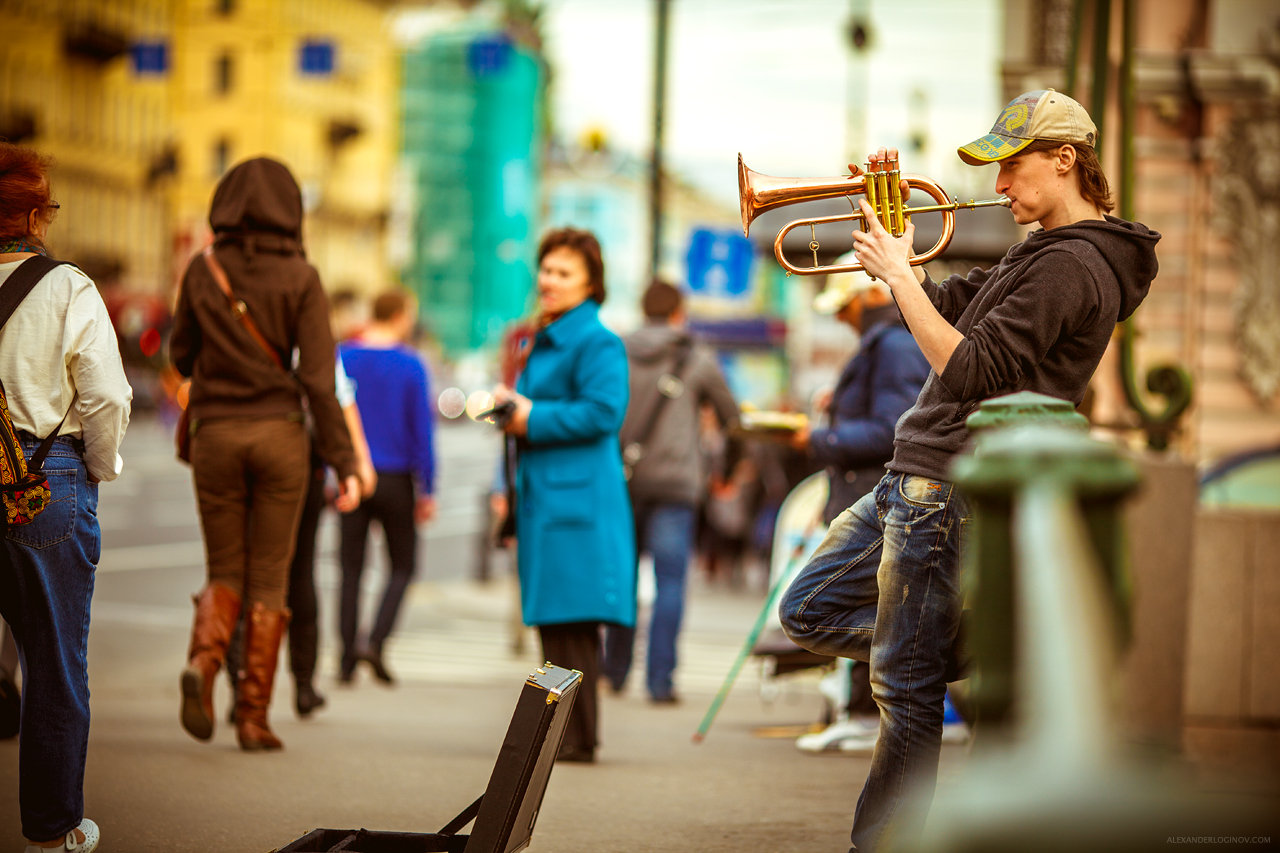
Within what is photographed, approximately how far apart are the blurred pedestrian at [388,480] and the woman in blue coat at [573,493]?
2585mm

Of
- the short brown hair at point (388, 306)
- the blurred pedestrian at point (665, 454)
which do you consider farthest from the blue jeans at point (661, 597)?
the short brown hair at point (388, 306)

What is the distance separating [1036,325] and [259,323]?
138 inches

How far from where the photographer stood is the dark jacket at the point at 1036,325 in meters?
3.77

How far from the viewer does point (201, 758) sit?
20.0 ft

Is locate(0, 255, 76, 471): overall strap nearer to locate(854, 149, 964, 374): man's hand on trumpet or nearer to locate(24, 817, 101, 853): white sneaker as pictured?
locate(24, 817, 101, 853): white sneaker

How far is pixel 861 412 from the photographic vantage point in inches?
260

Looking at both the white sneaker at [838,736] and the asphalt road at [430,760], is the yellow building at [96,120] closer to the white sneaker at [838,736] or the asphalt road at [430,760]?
the asphalt road at [430,760]

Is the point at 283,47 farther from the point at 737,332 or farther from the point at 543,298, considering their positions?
the point at 543,298

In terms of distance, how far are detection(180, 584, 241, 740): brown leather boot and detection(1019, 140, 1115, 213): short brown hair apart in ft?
11.9

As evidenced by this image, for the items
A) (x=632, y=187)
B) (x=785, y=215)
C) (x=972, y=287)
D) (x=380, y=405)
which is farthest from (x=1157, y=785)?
(x=632, y=187)

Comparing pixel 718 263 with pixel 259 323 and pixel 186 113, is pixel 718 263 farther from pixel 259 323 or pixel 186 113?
pixel 186 113

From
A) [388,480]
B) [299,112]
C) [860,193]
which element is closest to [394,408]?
[388,480]

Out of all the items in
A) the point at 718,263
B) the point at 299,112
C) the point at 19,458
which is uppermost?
the point at 299,112

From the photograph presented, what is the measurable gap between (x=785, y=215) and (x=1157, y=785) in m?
11.5
